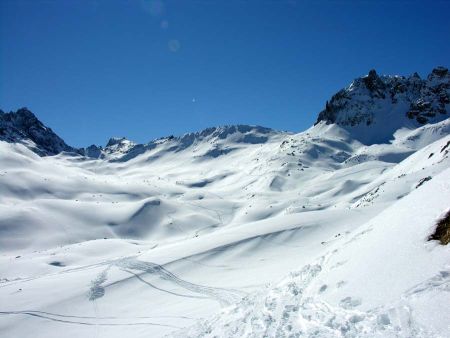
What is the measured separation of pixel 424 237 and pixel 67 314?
21175 millimetres

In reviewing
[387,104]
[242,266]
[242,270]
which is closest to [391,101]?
[387,104]

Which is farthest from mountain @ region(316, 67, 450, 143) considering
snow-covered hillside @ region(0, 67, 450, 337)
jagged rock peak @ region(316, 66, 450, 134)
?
snow-covered hillside @ region(0, 67, 450, 337)

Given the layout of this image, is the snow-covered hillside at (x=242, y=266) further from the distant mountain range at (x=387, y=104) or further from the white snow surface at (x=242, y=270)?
the distant mountain range at (x=387, y=104)

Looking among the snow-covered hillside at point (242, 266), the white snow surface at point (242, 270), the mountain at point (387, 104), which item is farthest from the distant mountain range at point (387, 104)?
the white snow surface at point (242, 270)

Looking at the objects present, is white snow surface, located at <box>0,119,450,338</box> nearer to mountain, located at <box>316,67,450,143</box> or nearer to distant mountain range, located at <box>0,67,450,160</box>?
distant mountain range, located at <box>0,67,450,160</box>

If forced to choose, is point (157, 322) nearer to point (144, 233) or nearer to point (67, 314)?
point (67, 314)

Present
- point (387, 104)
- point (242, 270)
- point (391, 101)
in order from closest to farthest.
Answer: point (242, 270), point (387, 104), point (391, 101)

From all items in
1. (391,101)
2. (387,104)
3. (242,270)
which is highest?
(391,101)

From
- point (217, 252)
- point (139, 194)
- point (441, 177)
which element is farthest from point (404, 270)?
point (139, 194)

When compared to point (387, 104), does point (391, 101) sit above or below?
above

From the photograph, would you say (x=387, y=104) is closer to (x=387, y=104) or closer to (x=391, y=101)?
(x=387, y=104)

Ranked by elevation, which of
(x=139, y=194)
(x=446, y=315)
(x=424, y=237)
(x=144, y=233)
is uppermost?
(x=139, y=194)

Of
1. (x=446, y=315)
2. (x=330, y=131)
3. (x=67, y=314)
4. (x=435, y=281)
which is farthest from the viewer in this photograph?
(x=330, y=131)

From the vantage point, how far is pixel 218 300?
19.8 meters
